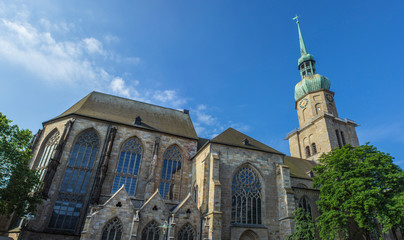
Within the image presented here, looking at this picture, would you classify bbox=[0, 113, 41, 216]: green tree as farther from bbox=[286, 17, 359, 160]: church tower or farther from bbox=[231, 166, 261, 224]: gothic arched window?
bbox=[286, 17, 359, 160]: church tower

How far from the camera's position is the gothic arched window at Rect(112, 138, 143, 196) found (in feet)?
65.8

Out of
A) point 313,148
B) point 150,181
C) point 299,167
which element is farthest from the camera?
point 313,148

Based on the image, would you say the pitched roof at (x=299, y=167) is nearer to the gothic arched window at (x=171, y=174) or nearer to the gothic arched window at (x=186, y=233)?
the gothic arched window at (x=171, y=174)

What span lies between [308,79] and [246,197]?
25.5 metres

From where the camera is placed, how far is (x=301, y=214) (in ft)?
59.5

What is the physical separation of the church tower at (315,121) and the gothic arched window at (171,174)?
65.2 ft

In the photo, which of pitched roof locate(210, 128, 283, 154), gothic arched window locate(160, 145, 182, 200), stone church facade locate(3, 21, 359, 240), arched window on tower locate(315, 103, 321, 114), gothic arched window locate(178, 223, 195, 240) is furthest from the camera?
arched window on tower locate(315, 103, 321, 114)

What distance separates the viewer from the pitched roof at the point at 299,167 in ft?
87.6

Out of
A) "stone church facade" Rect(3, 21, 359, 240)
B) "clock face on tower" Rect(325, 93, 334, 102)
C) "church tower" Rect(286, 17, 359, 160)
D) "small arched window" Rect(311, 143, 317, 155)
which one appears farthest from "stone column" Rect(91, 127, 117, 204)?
"clock face on tower" Rect(325, 93, 334, 102)

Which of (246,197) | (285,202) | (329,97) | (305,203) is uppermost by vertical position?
(329,97)

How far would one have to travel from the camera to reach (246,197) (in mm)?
19344

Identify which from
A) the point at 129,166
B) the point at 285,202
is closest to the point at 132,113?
the point at 129,166

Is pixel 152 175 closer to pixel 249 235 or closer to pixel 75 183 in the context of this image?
pixel 75 183

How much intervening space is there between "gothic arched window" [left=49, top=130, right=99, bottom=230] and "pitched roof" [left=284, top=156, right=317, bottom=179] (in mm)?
19590
